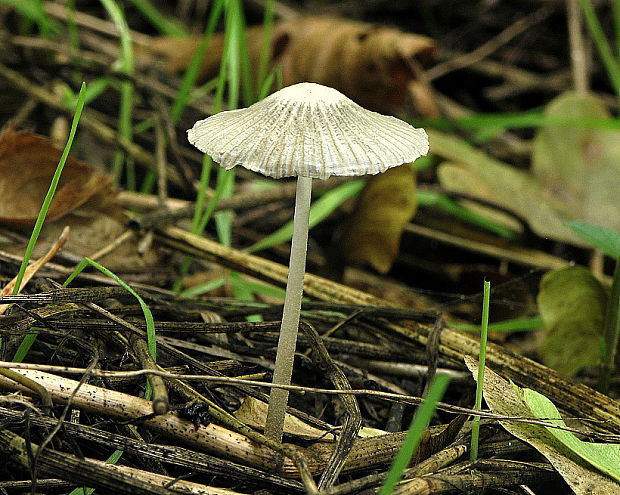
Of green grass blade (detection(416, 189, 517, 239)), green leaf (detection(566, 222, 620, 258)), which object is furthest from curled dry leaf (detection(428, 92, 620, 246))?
green leaf (detection(566, 222, 620, 258))

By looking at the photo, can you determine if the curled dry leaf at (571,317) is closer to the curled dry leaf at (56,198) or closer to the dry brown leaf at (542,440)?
the dry brown leaf at (542,440)

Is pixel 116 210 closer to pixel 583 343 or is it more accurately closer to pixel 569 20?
pixel 583 343

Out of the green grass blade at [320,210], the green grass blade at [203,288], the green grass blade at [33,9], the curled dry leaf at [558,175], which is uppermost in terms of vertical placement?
the green grass blade at [33,9]

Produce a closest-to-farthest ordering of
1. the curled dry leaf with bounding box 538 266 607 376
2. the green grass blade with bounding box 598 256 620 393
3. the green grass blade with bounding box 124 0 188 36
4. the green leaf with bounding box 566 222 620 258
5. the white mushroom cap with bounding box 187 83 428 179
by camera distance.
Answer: the white mushroom cap with bounding box 187 83 428 179
the green leaf with bounding box 566 222 620 258
the green grass blade with bounding box 598 256 620 393
the curled dry leaf with bounding box 538 266 607 376
the green grass blade with bounding box 124 0 188 36

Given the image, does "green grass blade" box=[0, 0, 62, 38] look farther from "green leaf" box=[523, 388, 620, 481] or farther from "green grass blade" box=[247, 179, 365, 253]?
"green leaf" box=[523, 388, 620, 481]

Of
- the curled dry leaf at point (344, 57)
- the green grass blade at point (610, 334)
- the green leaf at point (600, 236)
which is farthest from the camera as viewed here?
the curled dry leaf at point (344, 57)

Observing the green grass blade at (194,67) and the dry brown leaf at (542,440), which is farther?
the green grass blade at (194,67)

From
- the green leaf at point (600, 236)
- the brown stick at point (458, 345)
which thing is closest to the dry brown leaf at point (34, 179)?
the brown stick at point (458, 345)

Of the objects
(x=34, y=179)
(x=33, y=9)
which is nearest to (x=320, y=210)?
(x=34, y=179)
